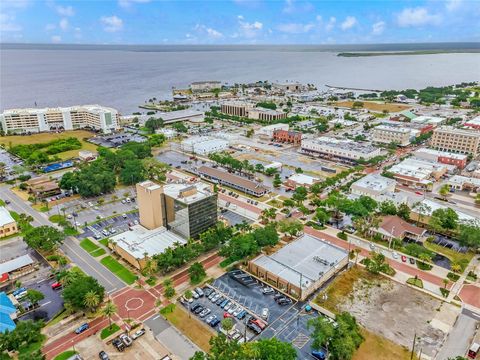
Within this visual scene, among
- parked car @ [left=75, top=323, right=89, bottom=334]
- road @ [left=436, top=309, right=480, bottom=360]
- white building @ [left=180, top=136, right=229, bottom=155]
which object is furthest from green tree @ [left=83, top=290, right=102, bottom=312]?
white building @ [left=180, top=136, right=229, bottom=155]

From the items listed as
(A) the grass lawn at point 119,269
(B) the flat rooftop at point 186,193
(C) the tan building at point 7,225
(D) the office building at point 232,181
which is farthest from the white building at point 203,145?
(A) the grass lawn at point 119,269

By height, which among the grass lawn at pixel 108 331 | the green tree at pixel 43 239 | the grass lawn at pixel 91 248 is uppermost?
the green tree at pixel 43 239

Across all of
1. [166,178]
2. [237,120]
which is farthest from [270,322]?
[237,120]

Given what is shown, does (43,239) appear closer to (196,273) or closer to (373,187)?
(196,273)

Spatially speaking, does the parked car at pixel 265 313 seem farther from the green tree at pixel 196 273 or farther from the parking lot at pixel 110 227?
the parking lot at pixel 110 227

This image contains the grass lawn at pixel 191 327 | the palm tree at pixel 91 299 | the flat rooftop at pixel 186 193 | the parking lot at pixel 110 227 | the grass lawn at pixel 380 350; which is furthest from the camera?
the parking lot at pixel 110 227

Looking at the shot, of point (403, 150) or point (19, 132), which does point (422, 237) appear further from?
point (19, 132)

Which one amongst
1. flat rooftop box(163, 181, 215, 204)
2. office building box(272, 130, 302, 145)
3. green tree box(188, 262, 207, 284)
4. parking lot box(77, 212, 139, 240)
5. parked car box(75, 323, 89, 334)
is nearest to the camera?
parked car box(75, 323, 89, 334)

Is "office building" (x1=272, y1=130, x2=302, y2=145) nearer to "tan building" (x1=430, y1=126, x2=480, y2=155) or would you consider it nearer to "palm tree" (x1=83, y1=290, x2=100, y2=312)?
"tan building" (x1=430, y1=126, x2=480, y2=155)
